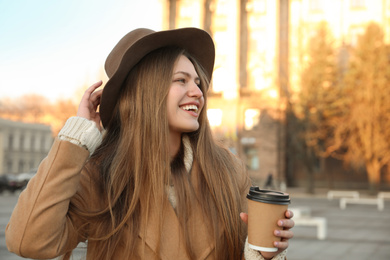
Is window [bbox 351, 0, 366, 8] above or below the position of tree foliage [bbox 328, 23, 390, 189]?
above

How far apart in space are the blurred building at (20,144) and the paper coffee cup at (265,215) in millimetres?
65605

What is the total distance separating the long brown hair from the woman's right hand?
0.41 ft

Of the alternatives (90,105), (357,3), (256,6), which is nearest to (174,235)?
(90,105)

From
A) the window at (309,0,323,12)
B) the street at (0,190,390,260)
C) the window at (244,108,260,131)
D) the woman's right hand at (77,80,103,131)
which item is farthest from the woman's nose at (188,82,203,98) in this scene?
the window at (309,0,323,12)

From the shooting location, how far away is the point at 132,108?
2426 millimetres

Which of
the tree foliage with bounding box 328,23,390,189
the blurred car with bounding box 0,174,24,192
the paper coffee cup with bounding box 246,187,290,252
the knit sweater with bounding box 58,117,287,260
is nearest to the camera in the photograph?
the paper coffee cup with bounding box 246,187,290,252

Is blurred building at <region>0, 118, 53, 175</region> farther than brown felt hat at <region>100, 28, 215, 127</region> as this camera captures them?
Yes

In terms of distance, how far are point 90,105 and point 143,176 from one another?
0.43 m

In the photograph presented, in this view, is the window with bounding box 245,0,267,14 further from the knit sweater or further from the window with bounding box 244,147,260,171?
the knit sweater

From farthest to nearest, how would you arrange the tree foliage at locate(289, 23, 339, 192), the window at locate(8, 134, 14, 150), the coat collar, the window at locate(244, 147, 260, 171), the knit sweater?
the window at locate(8, 134, 14, 150)
the window at locate(244, 147, 260, 171)
the tree foliage at locate(289, 23, 339, 192)
the coat collar
the knit sweater

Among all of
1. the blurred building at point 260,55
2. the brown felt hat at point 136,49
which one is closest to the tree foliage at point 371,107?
the blurred building at point 260,55

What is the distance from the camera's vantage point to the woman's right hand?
7.55ft

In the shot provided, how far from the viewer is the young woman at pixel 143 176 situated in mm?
2043

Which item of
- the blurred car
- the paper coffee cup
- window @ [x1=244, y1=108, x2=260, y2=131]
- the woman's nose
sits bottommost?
the blurred car
